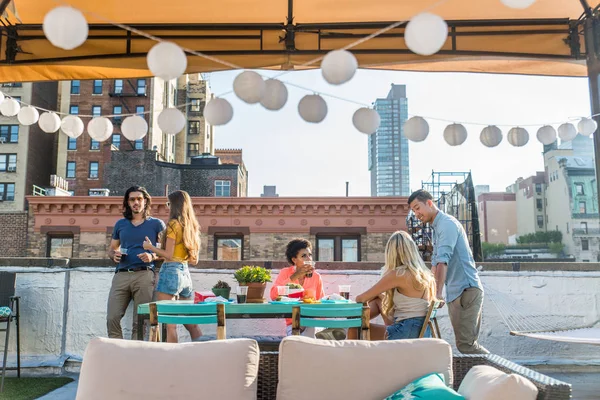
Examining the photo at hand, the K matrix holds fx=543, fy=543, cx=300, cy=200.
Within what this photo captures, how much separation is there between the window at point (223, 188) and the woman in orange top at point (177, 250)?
35387 mm

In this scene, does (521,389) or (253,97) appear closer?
(521,389)

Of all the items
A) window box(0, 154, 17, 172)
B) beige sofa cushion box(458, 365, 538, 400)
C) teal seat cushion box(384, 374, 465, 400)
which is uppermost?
window box(0, 154, 17, 172)

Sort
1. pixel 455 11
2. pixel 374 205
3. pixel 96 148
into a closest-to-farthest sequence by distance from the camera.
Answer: pixel 455 11, pixel 374 205, pixel 96 148

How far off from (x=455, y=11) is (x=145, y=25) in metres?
3.01

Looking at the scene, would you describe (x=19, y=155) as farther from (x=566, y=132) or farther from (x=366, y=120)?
(x=566, y=132)

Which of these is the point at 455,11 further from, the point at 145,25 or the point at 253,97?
the point at 145,25

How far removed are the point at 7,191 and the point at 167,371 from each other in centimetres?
4392

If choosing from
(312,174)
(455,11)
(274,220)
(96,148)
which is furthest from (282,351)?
(312,174)

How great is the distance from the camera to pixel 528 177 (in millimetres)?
74625

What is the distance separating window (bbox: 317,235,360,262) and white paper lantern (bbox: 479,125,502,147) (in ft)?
77.0

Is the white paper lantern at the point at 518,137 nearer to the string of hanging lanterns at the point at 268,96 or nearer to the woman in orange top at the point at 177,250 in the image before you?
the string of hanging lanterns at the point at 268,96

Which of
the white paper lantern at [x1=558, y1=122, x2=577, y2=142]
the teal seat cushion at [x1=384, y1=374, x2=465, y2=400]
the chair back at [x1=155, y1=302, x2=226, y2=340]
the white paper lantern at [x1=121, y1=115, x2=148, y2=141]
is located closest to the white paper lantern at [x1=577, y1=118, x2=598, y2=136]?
the white paper lantern at [x1=558, y1=122, x2=577, y2=142]

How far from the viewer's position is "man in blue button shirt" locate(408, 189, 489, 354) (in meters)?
4.34

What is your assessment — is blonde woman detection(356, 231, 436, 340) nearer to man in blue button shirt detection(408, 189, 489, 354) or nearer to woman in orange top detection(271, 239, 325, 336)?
man in blue button shirt detection(408, 189, 489, 354)
